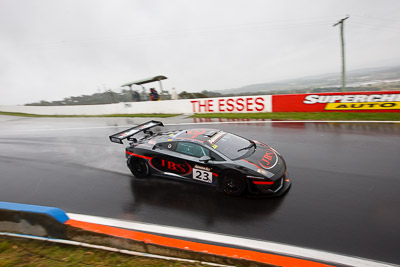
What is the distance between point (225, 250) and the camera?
136 inches

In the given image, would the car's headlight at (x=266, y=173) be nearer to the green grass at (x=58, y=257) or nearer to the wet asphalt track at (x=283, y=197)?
the wet asphalt track at (x=283, y=197)

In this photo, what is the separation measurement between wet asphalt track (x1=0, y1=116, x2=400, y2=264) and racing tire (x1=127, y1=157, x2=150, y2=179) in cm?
23

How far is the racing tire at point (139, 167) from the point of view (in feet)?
20.4

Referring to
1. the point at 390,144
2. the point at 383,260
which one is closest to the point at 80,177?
the point at 383,260

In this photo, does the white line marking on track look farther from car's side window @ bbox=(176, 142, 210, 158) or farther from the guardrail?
the guardrail

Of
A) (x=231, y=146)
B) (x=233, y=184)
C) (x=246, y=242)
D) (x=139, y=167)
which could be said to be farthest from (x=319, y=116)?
(x=246, y=242)

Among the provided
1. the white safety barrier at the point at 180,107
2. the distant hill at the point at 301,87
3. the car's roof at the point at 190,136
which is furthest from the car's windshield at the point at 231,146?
the distant hill at the point at 301,87

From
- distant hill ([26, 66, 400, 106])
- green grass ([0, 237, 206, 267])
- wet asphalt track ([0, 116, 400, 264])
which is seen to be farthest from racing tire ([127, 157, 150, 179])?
distant hill ([26, 66, 400, 106])

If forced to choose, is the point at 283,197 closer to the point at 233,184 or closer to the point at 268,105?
the point at 233,184

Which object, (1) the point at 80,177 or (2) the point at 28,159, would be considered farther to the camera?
(2) the point at 28,159

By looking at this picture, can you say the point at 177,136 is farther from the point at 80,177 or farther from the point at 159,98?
the point at 159,98

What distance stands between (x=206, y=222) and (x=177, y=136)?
2326 millimetres

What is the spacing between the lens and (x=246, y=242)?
151 inches

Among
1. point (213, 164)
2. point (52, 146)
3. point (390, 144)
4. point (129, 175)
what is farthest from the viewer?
point (52, 146)
